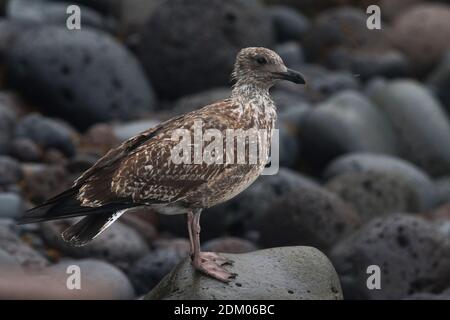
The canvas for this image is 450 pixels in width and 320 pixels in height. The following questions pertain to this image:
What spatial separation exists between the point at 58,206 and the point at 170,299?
142cm

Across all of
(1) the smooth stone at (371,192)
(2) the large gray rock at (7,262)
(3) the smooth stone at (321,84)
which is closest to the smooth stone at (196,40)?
(3) the smooth stone at (321,84)

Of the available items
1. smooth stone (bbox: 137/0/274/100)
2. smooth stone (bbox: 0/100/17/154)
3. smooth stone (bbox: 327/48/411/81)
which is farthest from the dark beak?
smooth stone (bbox: 327/48/411/81)

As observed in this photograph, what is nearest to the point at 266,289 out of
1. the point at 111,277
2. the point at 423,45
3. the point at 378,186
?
the point at 111,277

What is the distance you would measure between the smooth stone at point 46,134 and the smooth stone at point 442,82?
9.22 meters

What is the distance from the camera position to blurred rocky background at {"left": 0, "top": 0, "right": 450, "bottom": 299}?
14.9 metres

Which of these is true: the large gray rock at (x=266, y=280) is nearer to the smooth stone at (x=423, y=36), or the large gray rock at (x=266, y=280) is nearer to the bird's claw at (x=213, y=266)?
the bird's claw at (x=213, y=266)

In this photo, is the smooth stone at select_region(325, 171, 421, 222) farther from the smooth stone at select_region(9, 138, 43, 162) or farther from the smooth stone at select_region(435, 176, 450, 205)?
the smooth stone at select_region(9, 138, 43, 162)

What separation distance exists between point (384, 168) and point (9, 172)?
682 cm

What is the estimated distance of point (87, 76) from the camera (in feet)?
69.0

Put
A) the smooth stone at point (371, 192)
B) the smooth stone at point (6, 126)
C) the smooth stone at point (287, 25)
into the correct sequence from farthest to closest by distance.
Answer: the smooth stone at point (287, 25) < the smooth stone at point (6, 126) < the smooth stone at point (371, 192)

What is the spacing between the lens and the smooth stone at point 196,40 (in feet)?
72.4

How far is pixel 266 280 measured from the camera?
1041cm

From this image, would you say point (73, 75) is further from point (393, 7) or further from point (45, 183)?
point (393, 7)

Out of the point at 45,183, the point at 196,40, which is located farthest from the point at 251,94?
the point at 196,40
